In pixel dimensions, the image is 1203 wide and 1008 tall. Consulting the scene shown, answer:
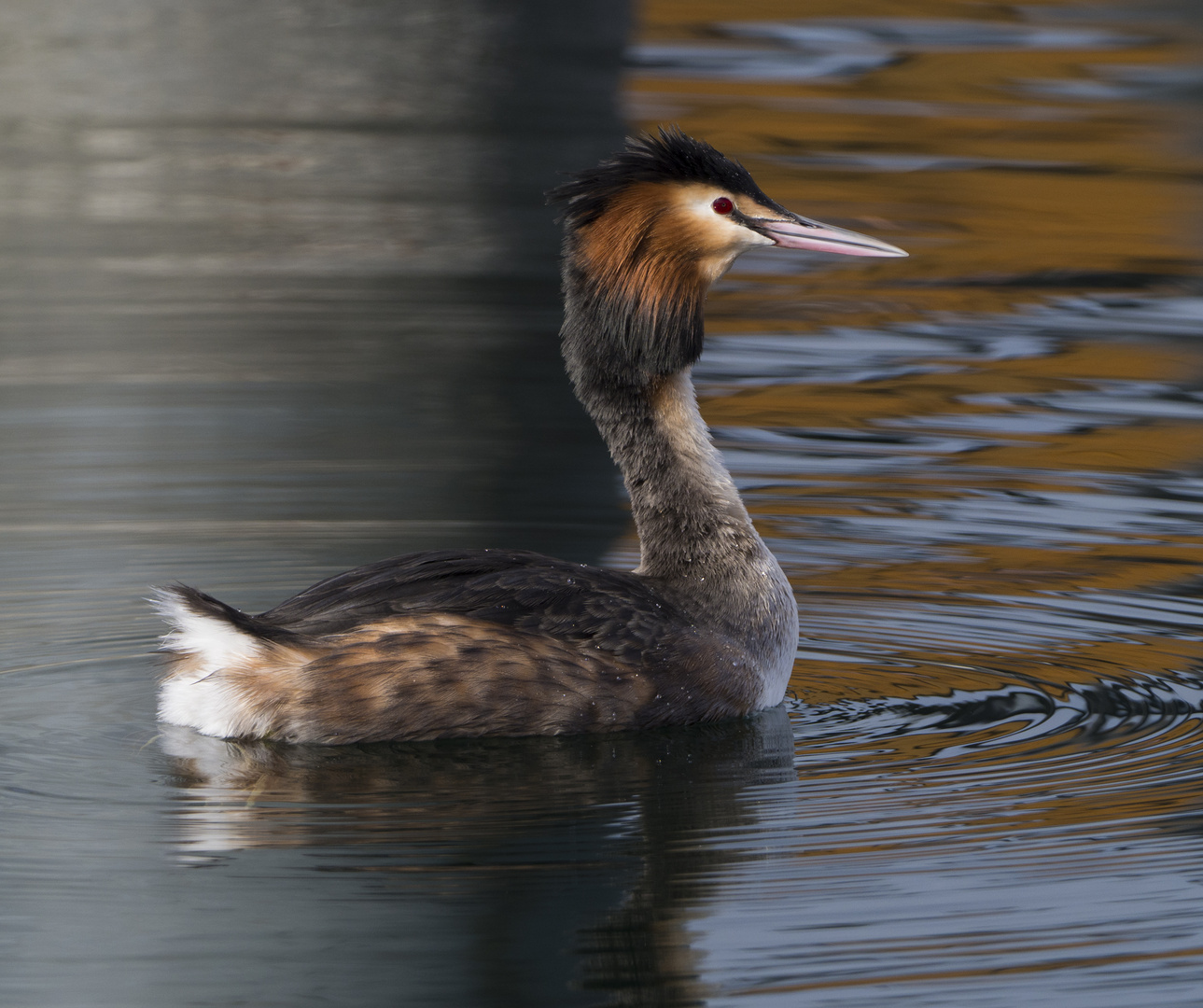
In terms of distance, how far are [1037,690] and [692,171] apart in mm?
1811

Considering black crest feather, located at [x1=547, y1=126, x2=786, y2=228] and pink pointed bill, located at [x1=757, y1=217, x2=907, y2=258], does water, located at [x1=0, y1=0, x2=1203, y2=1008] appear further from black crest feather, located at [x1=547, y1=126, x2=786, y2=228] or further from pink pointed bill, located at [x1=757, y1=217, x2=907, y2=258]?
→ black crest feather, located at [x1=547, y1=126, x2=786, y2=228]

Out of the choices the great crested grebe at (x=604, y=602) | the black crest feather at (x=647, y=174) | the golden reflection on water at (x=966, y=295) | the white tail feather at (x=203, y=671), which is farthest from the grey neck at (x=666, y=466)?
the white tail feather at (x=203, y=671)

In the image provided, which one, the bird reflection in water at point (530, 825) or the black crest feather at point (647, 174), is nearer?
the bird reflection in water at point (530, 825)

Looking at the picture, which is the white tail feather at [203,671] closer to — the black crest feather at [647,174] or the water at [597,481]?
the water at [597,481]

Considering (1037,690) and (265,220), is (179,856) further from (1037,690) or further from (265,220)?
(265,220)

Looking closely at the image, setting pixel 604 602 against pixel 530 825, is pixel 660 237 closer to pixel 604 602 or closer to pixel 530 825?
pixel 604 602

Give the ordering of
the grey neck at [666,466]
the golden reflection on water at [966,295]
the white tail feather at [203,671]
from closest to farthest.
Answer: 1. the white tail feather at [203,671]
2. the grey neck at [666,466]
3. the golden reflection on water at [966,295]

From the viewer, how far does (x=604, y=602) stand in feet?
20.2

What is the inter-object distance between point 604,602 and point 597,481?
289cm

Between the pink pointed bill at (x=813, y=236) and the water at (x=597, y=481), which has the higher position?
the pink pointed bill at (x=813, y=236)

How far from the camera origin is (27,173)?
1548 centimetres

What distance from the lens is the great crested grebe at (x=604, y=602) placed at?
231 inches

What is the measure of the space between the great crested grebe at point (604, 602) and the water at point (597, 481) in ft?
0.44

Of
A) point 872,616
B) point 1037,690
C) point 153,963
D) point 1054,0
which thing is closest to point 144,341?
point 872,616
